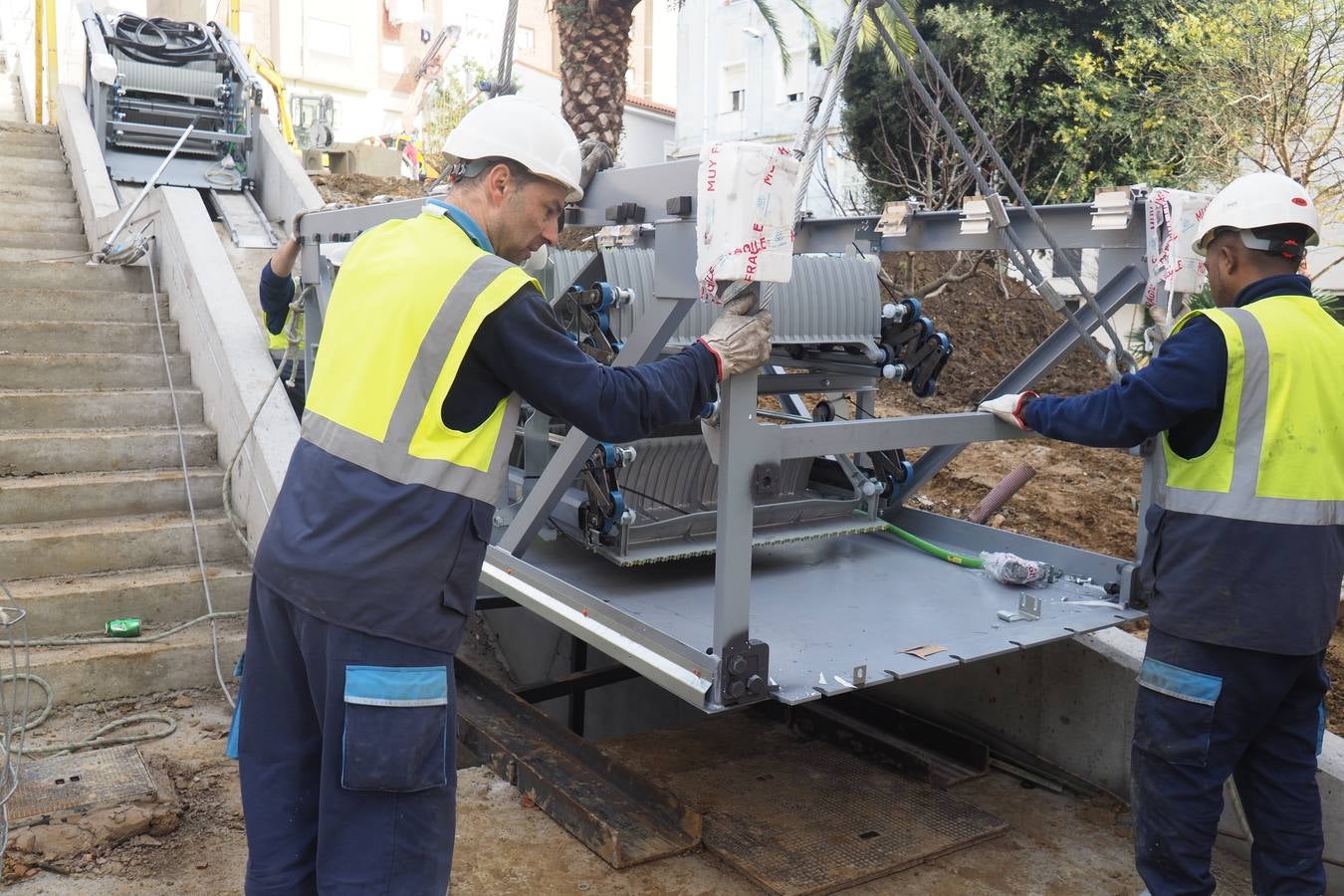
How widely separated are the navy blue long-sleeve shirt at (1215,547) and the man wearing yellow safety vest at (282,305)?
3.67m

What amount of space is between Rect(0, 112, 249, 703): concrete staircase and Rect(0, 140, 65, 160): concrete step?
4.46 metres

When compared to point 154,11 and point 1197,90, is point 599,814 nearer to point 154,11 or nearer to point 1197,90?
point 1197,90

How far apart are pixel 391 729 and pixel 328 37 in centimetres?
4072

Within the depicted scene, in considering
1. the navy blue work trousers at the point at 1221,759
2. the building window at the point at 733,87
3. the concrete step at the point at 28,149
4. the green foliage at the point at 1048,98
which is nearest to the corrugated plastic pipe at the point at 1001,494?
the navy blue work trousers at the point at 1221,759

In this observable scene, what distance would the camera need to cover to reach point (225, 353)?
5.61 metres

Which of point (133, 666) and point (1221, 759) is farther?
point (133, 666)

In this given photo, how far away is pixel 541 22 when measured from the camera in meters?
42.2

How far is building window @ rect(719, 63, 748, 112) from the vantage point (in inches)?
974

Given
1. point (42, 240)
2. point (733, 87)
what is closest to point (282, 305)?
point (42, 240)

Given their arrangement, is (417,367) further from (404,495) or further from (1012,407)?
(1012,407)

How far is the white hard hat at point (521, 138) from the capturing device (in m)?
2.29

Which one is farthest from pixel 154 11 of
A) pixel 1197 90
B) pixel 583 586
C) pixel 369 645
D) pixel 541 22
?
pixel 541 22

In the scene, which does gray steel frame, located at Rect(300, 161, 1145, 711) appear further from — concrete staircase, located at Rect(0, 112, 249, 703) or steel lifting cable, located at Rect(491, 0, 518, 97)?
concrete staircase, located at Rect(0, 112, 249, 703)

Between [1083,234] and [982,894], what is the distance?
198cm
